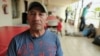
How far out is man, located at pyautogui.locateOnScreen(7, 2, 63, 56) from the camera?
3.52 feet

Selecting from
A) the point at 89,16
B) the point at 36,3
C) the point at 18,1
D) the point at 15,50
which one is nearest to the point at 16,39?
the point at 15,50

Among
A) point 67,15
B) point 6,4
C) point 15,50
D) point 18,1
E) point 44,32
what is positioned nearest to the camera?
point 15,50

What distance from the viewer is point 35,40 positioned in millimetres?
1131

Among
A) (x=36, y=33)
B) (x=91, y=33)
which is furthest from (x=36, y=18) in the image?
(x=91, y=33)

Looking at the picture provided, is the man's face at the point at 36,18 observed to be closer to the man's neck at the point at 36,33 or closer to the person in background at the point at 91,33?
the man's neck at the point at 36,33

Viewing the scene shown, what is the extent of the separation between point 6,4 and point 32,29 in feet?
12.8

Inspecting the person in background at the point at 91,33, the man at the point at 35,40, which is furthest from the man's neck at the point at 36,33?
the person in background at the point at 91,33

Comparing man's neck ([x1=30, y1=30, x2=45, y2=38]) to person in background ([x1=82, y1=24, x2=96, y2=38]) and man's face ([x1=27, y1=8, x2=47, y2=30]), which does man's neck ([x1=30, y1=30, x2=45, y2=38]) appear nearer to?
man's face ([x1=27, y1=8, x2=47, y2=30])

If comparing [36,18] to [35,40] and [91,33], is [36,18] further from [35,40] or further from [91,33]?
[91,33]

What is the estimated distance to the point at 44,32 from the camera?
3.93ft

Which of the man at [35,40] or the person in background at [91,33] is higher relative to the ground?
the man at [35,40]

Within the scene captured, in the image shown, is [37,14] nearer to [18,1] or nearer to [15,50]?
[15,50]

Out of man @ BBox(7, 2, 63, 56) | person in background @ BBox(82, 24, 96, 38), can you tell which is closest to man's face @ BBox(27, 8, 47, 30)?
man @ BBox(7, 2, 63, 56)

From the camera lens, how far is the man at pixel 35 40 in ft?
3.52
